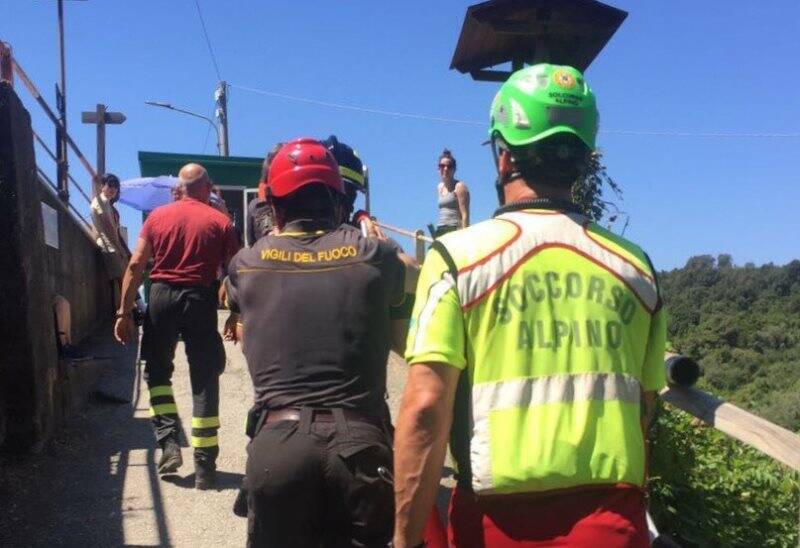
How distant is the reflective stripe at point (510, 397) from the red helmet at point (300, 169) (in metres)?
1.33

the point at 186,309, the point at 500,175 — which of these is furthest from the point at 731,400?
the point at 500,175

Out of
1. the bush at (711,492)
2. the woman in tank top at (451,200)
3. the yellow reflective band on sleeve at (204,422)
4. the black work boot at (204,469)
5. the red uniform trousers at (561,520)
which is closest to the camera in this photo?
the red uniform trousers at (561,520)

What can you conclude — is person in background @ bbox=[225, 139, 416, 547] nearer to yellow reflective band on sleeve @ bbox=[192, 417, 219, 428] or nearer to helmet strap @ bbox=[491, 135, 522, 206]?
helmet strap @ bbox=[491, 135, 522, 206]

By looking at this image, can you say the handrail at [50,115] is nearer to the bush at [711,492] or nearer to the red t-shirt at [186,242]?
the red t-shirt at [186,242]

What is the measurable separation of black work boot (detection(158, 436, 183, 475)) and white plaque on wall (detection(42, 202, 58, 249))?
2840mm

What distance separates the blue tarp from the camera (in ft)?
42.2

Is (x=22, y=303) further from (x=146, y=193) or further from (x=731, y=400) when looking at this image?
(x=731, y=400)

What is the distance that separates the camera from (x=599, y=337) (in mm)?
1860

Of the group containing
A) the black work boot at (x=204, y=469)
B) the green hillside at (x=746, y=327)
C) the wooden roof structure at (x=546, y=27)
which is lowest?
the green hillside at (x=746, y=327)

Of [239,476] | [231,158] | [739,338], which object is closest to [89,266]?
[231,158]

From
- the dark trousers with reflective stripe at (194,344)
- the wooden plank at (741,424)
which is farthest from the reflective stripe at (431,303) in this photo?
the dark trousers with reflective stripe at (194,344)

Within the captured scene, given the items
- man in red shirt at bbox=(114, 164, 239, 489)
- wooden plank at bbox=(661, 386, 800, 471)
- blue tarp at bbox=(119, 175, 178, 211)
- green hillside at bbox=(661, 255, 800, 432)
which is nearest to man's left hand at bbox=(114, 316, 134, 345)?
man in red shirt at bbox=(114, 164, 239, 489)

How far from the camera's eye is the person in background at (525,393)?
179 centimetres

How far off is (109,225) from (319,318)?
8.71 m
